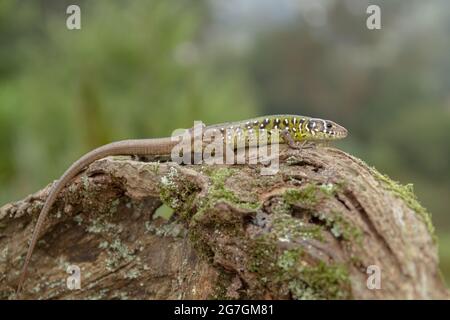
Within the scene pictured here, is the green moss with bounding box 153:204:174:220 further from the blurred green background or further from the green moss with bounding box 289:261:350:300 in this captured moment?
the blurred green background

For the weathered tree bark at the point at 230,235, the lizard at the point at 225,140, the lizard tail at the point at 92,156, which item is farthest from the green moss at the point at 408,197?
the lizard tail at the point at 92,156

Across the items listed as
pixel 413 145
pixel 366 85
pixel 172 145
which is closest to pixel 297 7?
pixel 366 85

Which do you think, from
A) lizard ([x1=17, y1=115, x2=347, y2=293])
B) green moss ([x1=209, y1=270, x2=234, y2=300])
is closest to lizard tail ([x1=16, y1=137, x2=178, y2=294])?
lizard ([x1=17, y1=115, x2=347, y2=293])

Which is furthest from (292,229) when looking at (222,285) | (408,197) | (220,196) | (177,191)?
(177,191)

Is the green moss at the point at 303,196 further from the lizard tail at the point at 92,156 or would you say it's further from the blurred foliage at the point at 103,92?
the blurred foliage at the point at 103,92

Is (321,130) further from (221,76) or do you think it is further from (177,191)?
(221,76)

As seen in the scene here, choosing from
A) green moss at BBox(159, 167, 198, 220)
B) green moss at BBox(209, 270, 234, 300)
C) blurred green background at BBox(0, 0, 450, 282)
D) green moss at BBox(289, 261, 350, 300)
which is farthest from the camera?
blurred green background at BBox(0, 0, 450, 282)
